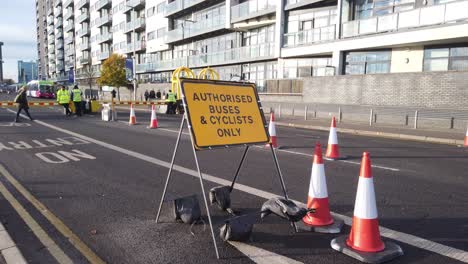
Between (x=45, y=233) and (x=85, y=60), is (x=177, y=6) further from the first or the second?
(x=85, y=60)

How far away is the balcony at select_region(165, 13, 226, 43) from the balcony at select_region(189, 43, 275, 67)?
2583 millimetres

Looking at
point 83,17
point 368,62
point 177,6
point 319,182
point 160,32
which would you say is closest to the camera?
point 319,182

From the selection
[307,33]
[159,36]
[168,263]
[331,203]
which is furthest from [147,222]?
[159,36]

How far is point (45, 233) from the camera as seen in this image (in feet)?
13.4

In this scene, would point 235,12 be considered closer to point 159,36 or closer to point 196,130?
point 159,36

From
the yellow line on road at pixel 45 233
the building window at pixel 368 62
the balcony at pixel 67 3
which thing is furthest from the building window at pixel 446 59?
the balcony at pixel 67 3

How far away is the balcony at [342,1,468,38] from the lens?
17672 millimetres

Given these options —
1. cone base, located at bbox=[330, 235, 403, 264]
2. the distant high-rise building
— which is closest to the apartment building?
cone base, located at bbox=[330, 235, 403, 264]

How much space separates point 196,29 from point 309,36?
19.4 metres

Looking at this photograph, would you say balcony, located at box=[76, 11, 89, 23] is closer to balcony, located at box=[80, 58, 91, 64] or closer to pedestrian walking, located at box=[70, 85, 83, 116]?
balcony, located at box=[80, 58, 91, 64]

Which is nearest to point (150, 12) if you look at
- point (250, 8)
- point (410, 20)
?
point (250, 8)

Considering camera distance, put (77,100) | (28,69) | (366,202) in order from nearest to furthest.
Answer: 1. (366,202)
2. (77,100)
3. (28,69)

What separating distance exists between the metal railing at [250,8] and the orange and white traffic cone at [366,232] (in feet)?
91.6

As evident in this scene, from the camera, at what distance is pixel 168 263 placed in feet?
11.3
